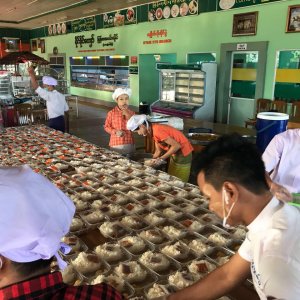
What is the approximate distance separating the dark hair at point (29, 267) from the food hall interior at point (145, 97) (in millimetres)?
572

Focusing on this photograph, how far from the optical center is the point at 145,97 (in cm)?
1144

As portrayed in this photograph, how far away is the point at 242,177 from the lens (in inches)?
39.6

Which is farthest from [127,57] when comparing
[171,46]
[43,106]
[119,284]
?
[119,284]

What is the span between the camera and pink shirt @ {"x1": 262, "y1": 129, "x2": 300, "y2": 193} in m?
2.36

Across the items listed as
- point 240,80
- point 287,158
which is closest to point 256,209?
point 287,158

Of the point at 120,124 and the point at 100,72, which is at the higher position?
the point at 100,72

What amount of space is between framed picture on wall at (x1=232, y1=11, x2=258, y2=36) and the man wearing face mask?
6968 millimetres

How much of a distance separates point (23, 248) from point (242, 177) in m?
0.65

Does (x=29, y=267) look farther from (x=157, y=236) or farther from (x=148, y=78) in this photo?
(x=148, y=78)

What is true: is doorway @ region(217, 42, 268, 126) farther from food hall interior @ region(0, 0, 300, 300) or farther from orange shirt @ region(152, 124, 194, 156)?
orange shirt @ region(152, 124, 194, 156)

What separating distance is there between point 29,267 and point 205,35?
328 inches

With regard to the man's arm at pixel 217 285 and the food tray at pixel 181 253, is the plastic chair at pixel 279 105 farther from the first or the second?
the man's arm at pixel 217 285

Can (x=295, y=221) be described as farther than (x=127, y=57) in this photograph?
No

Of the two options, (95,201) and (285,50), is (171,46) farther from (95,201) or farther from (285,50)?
(95,201)
